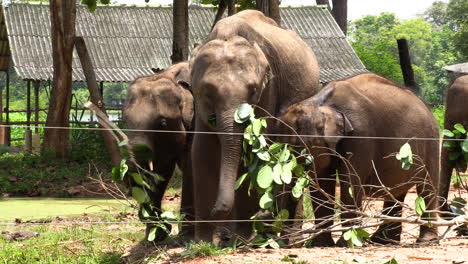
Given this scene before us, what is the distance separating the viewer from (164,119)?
349 inches

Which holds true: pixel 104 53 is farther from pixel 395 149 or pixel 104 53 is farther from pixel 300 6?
pixel 395 149

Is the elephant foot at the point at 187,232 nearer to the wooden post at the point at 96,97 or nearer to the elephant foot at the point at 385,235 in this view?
the elephant foot at the point at 385,235

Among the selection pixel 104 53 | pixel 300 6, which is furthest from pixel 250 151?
pixel 300 6

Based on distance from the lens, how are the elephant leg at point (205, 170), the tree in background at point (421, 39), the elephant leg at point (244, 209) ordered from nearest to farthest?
the elephant leg at point (205, 170) < the elephant leg at point (244, 209) < the tree in background at point (421, 39)

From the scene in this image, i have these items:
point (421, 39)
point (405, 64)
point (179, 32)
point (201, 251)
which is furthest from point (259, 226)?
point (421, 39)

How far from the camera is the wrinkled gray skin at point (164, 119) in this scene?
348 inches

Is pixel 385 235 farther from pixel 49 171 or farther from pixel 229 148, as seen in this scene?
pixel 49 171

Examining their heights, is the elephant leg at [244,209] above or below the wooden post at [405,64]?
below

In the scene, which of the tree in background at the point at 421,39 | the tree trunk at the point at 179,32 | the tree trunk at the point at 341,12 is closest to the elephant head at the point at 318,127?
the tree trunk at the point at 179,32

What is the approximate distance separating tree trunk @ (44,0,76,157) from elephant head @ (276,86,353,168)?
8984 mm

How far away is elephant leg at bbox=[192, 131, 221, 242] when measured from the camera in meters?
7.80

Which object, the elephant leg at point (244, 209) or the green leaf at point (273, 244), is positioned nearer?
the green leaf at point (273, 244)

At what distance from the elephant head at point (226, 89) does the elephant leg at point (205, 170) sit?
170 mm

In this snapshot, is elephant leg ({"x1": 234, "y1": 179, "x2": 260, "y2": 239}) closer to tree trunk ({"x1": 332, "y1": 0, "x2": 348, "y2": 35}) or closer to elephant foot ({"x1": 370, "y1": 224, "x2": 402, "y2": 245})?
elephant foot ({"x1": 370, "y1": 224, "x2": 402, "y2": 245})
